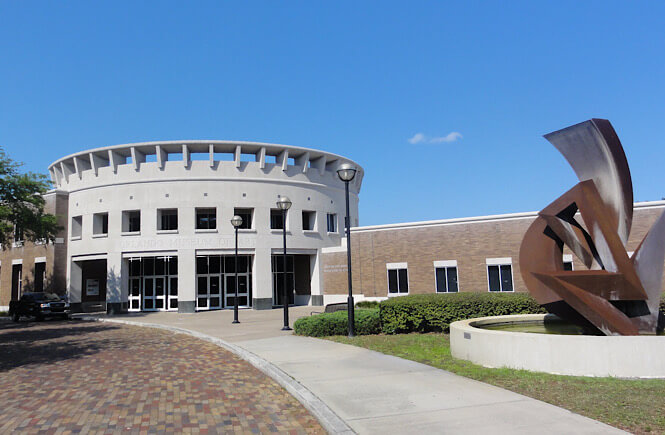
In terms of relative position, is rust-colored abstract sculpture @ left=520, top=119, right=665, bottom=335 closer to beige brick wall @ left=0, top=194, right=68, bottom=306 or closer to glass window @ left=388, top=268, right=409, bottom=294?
glass window @ left=388, top=268, right=409, bottom=294

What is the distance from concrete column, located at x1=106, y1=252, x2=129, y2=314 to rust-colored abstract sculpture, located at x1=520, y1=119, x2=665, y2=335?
94.6ft

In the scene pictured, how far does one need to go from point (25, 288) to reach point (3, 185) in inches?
546

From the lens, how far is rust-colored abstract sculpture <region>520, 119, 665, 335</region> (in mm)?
9109

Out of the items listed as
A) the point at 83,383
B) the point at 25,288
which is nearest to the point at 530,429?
the point at 83,383

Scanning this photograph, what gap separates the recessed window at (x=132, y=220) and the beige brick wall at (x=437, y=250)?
608 inches

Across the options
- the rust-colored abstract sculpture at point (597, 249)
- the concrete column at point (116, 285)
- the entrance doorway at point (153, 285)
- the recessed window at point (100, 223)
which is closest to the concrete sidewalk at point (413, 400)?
the rust-colored abstract sculpture at point (597, 249)

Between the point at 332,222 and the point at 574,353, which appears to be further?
the point at 332,222

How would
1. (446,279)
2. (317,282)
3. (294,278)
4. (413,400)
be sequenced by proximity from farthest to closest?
(294,278) < (317,282) < (446,279) < (413,400)

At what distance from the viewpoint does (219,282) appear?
33938mm

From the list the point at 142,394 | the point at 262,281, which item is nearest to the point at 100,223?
the point at 262,281

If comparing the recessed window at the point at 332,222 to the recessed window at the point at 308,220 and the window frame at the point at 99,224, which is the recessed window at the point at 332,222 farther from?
the window frame at the point at 99,224

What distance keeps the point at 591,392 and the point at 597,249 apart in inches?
160

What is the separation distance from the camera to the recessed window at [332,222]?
37094 millimetres

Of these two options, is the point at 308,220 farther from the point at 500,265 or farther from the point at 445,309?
the point at 445,309
